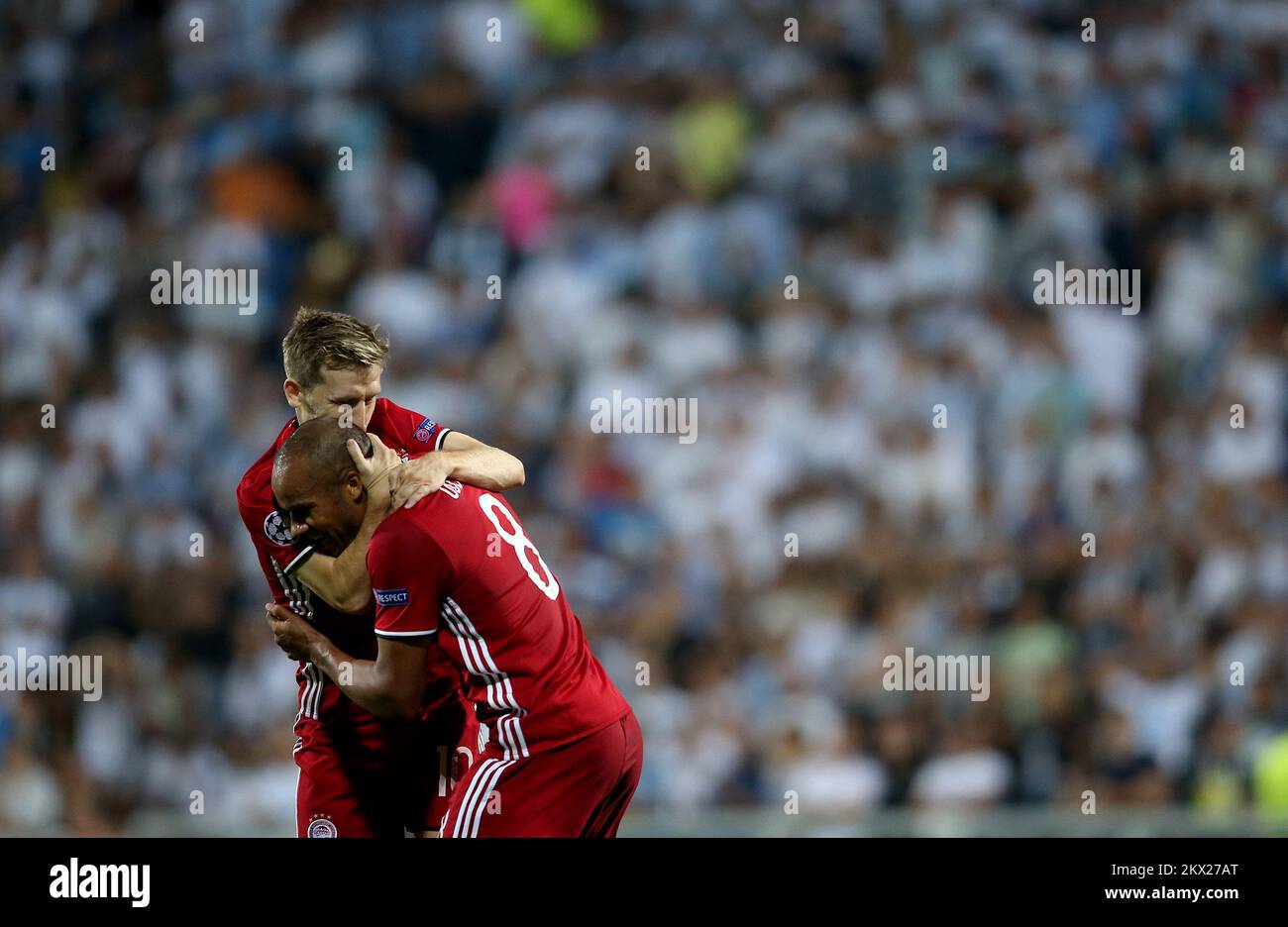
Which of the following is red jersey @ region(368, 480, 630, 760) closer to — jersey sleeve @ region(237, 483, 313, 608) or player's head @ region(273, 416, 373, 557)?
player's head @ region(273, 416, 373, 557)

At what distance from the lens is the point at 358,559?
12.9 feet

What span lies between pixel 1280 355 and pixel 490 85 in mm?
4108

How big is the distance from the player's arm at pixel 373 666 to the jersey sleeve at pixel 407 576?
5cm

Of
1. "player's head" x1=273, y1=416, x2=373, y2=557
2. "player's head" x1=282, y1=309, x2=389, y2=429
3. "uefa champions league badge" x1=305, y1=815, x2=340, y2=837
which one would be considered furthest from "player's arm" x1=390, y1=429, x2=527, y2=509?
"uefa champions league badge" x1=305, y1=815, x2=340, y2=837

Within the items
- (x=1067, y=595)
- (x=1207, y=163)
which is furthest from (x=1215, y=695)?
Answer: (x=1207, y=163)

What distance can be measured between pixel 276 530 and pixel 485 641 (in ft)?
2.21

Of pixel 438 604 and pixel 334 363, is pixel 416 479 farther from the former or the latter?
pixel 334 363

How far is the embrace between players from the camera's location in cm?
373

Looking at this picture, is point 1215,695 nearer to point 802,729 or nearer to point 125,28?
point 802,729

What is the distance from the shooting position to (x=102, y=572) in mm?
7598

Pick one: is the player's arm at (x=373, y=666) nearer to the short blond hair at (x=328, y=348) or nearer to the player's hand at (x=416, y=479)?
the player's hand at (x=416, y=479)

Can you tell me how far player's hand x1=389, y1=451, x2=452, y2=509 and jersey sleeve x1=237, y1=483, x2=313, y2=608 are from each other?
319 millimetres

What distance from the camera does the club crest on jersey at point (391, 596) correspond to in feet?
12.2

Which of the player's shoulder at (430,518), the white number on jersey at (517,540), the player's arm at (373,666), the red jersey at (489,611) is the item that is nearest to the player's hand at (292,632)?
the player's arm at (373,666)
